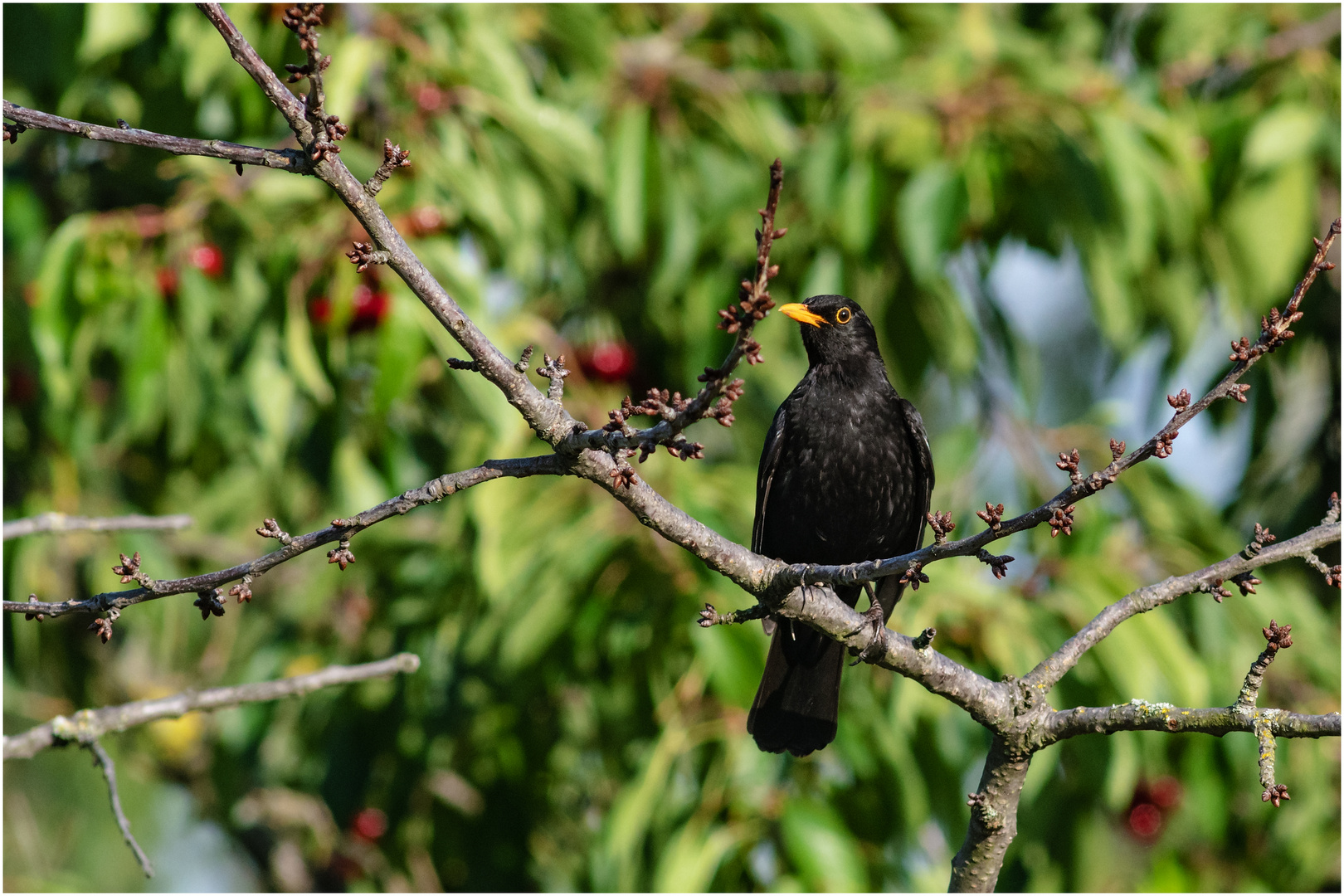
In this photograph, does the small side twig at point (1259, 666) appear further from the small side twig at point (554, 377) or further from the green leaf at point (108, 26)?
the green leaf at point (108, 26)

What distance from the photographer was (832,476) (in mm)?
4113

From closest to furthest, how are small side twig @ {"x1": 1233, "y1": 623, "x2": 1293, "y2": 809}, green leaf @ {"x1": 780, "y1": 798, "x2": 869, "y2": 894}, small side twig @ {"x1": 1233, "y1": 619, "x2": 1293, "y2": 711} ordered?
small side twig @ {"x1": 1233, "y1": 623, "x2": 1293, "y2": 809}
small side twig @ {"x1": 1233, "y1": 619, "x2": 1293, "y2": 711}
green leaf @ {"x1": 780, "y1": 798, "x2": 869, "y2": 894}

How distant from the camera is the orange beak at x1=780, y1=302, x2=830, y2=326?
166 inches

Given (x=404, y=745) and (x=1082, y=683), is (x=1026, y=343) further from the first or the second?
(x=404, y=745)

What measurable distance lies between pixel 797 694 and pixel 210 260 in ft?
8.43

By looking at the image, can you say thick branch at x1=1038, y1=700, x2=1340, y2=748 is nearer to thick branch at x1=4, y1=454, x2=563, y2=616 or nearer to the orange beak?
Result: thick branch at x1=4, y1=454, x2=563, y2=616

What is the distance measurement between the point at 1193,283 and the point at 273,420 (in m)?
3.95

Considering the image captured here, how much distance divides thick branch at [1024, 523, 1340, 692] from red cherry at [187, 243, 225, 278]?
3.25 metres

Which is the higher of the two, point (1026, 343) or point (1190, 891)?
point (1026, 343)

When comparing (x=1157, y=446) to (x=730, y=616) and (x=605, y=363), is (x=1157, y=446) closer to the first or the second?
(x=730, y=616)

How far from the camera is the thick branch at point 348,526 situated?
85.0 inches

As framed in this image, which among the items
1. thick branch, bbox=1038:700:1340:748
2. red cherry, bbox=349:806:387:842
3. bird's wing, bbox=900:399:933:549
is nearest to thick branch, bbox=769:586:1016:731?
thick branch, bbox=1038:700:1340:748

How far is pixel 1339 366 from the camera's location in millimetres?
5305

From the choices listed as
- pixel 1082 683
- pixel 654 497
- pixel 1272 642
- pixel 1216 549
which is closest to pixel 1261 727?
pixel 1272 642
